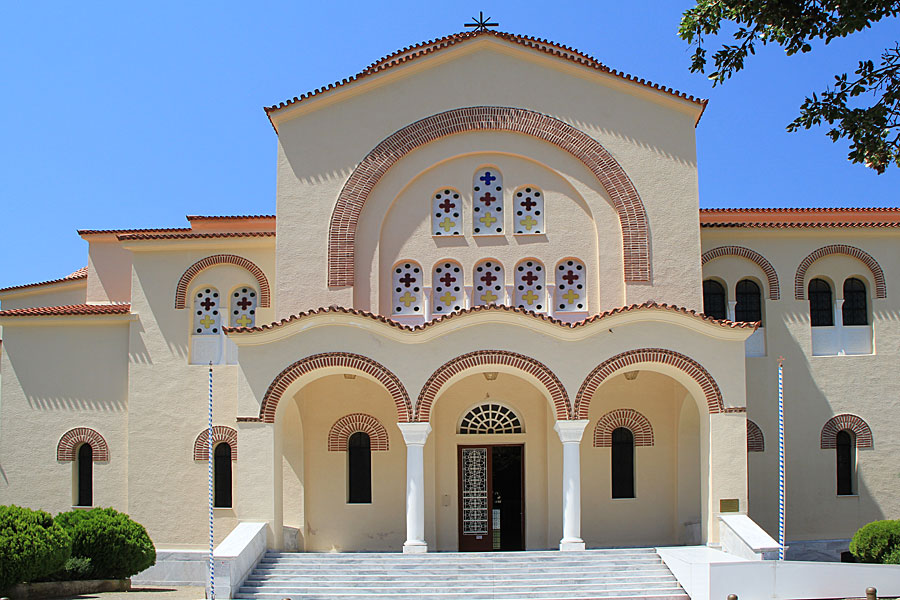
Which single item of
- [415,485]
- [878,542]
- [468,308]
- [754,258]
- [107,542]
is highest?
[754,258]

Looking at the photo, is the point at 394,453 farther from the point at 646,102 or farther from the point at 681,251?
the point at 646,102

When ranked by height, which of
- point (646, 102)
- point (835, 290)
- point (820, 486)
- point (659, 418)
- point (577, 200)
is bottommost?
point (820, 486)

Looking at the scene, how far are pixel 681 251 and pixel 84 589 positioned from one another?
42.7 ft

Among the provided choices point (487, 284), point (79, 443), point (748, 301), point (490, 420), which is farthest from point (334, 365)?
point (748, 301)

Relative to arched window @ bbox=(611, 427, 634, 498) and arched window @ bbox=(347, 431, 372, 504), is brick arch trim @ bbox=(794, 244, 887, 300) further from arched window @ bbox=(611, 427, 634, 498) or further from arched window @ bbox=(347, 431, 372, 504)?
arched window @ bbox=(347, 431, 372, 504)

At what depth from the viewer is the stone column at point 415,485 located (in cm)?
1738

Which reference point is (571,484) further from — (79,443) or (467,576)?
(79,443)

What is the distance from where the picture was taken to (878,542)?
57.4 feet

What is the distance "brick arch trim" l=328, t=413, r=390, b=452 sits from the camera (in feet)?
65.4

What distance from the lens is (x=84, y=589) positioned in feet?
55.3

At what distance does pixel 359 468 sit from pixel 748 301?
30.3ft

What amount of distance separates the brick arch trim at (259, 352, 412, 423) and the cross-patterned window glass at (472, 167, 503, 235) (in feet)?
12.7

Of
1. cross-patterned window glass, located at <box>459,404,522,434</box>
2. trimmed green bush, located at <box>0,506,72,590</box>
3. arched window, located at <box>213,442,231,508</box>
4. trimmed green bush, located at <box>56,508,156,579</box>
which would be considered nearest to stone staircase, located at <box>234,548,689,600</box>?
trimmed green bush, located at <box>56,508,156,579</box>

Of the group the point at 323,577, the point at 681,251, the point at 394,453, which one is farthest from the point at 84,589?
the point at 681,251
